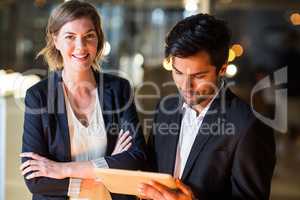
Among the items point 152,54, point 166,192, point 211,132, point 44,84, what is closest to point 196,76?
point 211,132

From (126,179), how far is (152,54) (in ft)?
6.22

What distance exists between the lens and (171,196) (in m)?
1.37

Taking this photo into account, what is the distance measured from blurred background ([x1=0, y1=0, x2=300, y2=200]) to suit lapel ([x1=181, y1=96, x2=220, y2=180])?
0.92 feet

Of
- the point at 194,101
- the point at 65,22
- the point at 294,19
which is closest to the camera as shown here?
the point at 194,101

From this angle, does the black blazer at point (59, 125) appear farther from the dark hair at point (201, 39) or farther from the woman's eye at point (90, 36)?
the dark hair at point (201, 39)

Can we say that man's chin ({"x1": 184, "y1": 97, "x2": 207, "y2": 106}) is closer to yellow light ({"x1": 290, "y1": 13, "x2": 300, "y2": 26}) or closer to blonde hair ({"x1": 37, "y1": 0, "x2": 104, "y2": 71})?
blonde hair ({"x1": 37, "y1": 0, "x2": 104, "y2": 71})

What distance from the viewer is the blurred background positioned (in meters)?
2.01

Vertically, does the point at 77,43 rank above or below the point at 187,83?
above

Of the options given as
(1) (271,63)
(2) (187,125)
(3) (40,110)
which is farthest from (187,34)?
(1) (271,63)

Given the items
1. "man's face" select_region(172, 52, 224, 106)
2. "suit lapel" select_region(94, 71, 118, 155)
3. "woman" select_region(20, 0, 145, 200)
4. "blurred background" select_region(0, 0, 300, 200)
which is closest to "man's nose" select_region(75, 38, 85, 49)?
"woman" select_region(20, 0, 145, 200)

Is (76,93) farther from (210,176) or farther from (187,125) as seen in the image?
(210,176)

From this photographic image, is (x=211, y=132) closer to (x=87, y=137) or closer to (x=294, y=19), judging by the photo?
(x=87, y=137)

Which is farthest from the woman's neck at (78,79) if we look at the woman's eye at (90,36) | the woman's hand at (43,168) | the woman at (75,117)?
the woman's hand at (43,168)

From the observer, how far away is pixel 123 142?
1.66 metres
